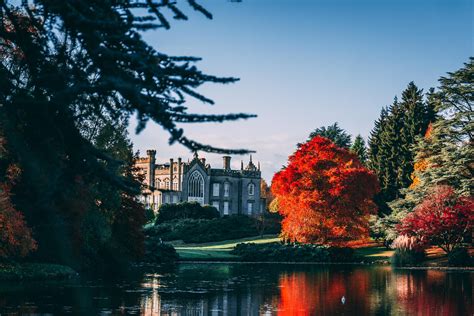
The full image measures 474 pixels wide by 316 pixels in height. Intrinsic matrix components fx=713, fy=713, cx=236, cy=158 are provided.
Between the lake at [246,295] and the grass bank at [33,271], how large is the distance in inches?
50.2

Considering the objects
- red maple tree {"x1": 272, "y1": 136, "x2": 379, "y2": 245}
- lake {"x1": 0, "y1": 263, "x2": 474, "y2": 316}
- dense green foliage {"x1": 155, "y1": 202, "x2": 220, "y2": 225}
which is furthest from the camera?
dense green foliage {"x1": 155, "y1": 202, "x2": 220, "y2": 225}

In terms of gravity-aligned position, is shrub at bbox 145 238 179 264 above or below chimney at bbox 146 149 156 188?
below

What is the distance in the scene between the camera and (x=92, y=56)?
651 centimetres

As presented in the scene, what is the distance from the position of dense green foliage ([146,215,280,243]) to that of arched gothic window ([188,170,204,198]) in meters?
16.5

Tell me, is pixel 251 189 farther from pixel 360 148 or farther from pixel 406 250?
pixel 406 250

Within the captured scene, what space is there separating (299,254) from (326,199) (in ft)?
13.6

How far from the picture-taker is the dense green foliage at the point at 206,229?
63.3 metres

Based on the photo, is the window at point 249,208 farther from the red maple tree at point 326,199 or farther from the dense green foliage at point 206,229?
the red maple tree at point 326,199

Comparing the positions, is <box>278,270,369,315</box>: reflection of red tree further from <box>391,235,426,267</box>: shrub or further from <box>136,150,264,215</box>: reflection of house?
<box>136,150,264,215</box>: reflection of house

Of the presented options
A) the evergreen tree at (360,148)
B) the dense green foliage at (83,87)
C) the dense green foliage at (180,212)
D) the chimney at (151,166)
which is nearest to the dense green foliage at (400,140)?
the evergreen tree at (360,148)

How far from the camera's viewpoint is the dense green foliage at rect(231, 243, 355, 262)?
4656cm

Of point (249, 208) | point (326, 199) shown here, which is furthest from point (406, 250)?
point (249, 208)

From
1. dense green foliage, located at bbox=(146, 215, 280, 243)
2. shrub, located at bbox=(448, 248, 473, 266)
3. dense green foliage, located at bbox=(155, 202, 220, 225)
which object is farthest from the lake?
dense green foliage, located at bbox=(155, 202, 220, 225)

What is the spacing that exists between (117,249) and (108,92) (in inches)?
1182
